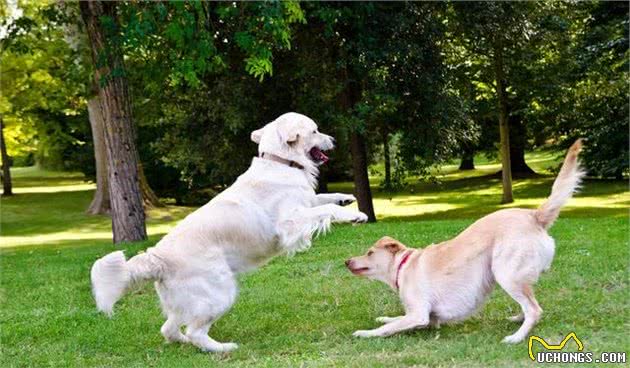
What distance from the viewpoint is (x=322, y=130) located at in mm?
18828

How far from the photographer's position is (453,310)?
544cm

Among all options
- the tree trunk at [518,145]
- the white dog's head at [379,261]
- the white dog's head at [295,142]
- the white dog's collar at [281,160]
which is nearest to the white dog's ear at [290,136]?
the white dog's head at [295,142]

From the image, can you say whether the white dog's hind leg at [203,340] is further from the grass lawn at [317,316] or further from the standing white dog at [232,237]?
the grass lawn at [317,316]

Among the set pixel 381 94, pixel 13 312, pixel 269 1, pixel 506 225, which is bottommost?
pixel 13 312

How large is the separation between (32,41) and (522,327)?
19659 millimetres

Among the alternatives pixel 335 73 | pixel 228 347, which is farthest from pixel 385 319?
pixel 335 73

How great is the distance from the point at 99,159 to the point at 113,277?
75.4 ft

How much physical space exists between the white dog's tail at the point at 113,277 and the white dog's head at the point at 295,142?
1.47 meters

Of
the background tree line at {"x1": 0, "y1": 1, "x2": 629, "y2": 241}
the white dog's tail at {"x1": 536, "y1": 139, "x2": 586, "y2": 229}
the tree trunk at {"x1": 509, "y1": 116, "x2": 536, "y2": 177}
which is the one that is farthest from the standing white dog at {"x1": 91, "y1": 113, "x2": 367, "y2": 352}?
the tree trunk at {"x1": 509, "y1": 116, "x2": 536, "y2": 177}

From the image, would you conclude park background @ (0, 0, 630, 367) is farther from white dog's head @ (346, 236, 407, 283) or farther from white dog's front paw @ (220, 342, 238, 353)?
white dog's head @ (346, 236, 407, 283)

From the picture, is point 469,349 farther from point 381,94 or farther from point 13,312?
point 381,94

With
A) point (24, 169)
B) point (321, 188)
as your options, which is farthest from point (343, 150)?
point (24, 169)

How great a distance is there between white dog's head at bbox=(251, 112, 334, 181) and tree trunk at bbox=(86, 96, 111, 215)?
65.7ft

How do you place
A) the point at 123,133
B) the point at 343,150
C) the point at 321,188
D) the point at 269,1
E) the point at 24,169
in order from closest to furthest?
the point at 269,1, the point at 123,133, the point at 321,188, the point at 343,150, the point at 24,169
